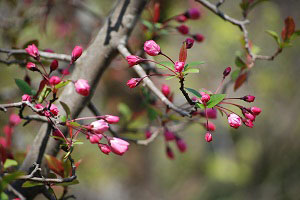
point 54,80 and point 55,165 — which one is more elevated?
point 54,80

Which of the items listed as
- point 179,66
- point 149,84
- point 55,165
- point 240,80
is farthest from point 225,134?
point 179,66

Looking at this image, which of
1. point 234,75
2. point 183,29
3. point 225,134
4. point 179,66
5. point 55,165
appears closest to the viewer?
point 179,66

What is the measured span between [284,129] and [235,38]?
1361mm

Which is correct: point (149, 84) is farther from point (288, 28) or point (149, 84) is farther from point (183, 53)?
point (288, 28)

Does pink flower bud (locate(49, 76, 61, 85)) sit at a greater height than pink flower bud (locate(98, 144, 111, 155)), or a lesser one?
greater

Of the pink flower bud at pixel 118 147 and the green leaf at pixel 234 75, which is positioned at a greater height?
the green leaf at pixel 234 75

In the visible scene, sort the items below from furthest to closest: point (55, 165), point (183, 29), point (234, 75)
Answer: point (183, 29), point (234, 75), point (55, 165)

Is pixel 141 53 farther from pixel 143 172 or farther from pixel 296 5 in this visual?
pixel 296 5

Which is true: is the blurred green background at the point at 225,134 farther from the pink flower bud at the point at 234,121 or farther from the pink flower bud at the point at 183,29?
the pink flower bud at the point at 234,121

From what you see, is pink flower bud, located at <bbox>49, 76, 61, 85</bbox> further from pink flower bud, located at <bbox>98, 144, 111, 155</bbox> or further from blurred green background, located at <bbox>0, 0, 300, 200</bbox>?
blurred green background, located at <bbox>0, 0, 300, 200</bbox>

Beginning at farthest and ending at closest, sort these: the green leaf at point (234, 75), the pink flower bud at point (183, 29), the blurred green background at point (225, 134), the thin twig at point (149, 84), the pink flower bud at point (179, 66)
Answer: the blurred green background at point (225, 134) < the pink flower bud at point (183, 29) < the green leaf at point (234, 75) < the thin twig at point (149, 84) < the pink flower bud at point (179, 66)

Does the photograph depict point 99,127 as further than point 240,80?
No

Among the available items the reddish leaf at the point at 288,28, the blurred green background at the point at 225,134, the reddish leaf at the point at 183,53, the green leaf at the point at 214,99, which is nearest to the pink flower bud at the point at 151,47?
the reddish leaf at the point at 183,53

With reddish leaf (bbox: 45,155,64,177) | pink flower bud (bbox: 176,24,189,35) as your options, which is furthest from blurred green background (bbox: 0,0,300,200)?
reddish leaf (bbox: 45,155,64,177)
